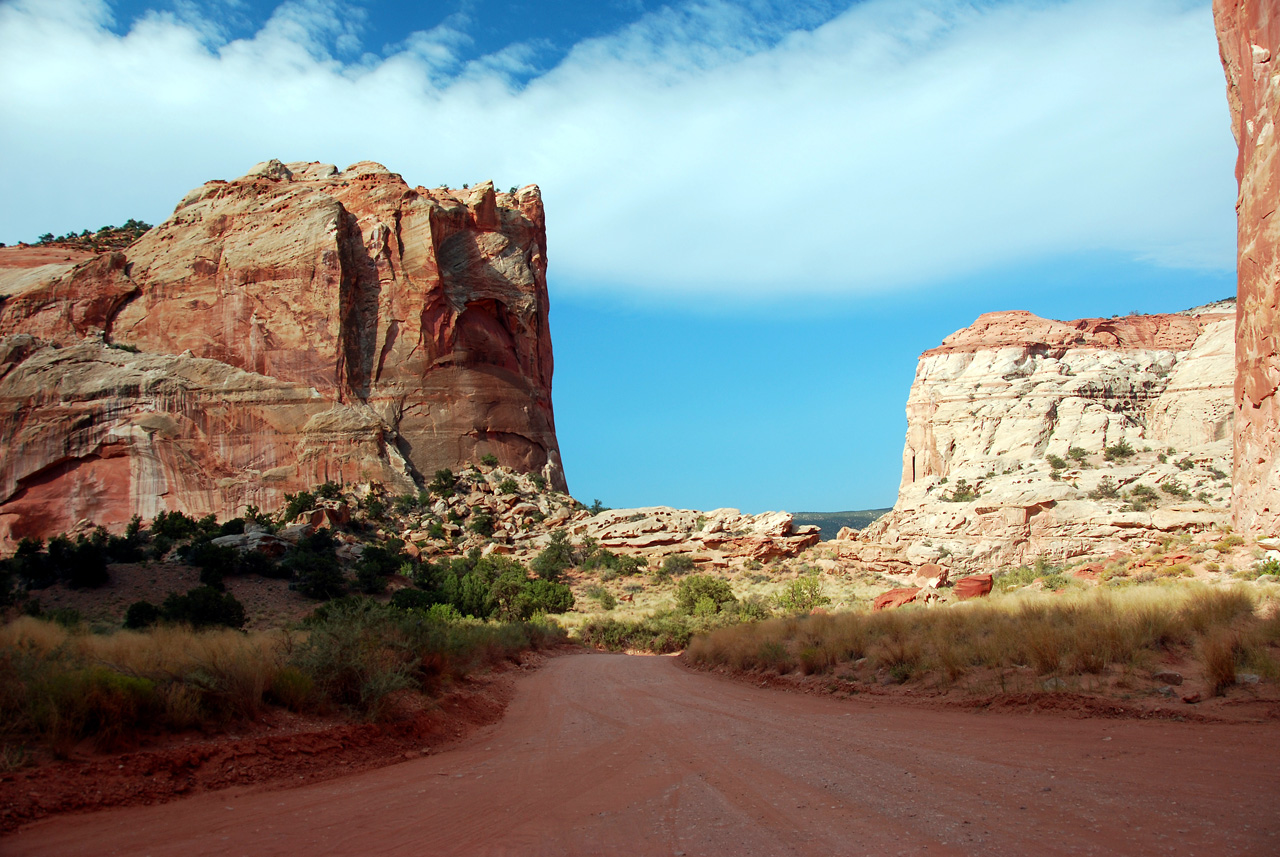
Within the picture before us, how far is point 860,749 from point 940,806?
6.62 feet

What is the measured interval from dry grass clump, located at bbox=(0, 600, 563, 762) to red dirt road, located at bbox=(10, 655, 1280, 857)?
43.7 inches

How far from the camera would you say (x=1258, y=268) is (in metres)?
19.9

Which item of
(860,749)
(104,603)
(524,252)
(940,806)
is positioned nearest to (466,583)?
(104,603)

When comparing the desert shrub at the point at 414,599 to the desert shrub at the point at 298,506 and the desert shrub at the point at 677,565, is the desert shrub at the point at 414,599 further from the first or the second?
the desert shrub at the point at 298,506

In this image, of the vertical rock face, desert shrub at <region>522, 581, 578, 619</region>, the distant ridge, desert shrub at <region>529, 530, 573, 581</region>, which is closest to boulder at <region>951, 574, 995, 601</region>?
the vertical rock face

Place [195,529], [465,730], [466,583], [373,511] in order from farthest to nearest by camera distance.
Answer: [373,511] < [195,529] < [466,583] < [465,730]

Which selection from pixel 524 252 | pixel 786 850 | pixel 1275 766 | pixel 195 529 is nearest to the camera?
pixel 786 850

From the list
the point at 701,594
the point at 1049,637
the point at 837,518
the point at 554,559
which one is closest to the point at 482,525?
the point at 554,559

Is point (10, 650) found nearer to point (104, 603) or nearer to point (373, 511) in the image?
point (104, 603)

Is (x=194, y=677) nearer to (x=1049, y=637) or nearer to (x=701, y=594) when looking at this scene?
(x=1049, y=637)

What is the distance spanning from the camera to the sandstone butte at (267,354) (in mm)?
42844

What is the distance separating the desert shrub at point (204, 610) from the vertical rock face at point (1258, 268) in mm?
27311

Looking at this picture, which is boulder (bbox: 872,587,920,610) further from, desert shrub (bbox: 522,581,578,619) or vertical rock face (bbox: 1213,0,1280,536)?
desert shrub (bbox: 522,581,578,619)

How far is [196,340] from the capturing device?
46.9m
